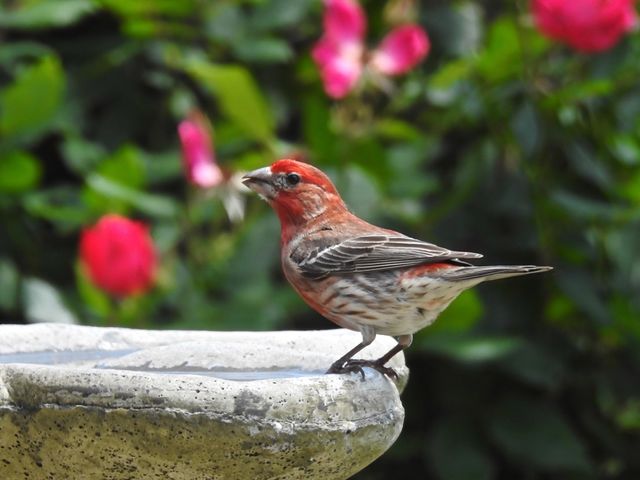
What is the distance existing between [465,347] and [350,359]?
73.4 inches

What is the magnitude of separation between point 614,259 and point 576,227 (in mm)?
195

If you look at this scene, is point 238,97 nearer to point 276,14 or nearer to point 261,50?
point 261,50

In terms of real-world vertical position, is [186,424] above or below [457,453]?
above

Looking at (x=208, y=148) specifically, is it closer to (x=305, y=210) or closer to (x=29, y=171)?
(x=29, y=171)

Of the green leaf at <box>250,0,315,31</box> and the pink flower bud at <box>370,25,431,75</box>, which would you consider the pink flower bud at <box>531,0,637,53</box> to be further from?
the green leaf at <box>250,0,315,31</box>

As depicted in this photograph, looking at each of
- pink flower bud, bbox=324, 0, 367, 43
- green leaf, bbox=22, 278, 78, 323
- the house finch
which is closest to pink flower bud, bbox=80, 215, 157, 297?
green leaf, bbox=22, 278, 78, 323

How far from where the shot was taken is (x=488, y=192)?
552cm

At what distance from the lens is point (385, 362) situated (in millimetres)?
3268

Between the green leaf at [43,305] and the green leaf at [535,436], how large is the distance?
1655mm

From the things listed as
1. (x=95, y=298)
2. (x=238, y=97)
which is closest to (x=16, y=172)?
(x=95, y=298)

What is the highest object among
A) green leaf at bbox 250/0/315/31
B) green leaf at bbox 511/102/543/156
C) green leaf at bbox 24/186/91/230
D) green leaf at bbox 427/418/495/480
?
green leaf at bbox 250/0/315/31

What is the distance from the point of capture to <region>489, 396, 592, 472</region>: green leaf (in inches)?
202

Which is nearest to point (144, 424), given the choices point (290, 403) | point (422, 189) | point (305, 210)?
point (290, 403)

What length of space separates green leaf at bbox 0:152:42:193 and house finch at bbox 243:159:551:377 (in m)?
1.31
